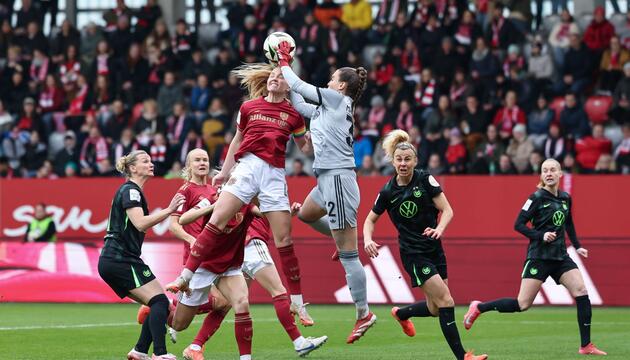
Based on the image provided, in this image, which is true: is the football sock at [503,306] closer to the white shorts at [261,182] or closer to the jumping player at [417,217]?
the jumping player at [417,217]

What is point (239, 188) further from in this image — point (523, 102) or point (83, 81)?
point (83, 81)

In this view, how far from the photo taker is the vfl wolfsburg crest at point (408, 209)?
37.9ft

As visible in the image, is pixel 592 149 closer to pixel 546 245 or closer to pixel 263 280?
pixel 546 245

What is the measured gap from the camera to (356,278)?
12312 millimetres

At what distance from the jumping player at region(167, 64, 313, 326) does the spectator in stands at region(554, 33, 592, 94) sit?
12.8m

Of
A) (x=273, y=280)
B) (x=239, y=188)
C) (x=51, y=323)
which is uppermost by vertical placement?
(x=239, y=188)

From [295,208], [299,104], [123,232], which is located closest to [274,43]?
[299,104]

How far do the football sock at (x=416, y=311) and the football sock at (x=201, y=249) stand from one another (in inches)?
99.0

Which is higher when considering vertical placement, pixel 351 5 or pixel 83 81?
pixel 351 5

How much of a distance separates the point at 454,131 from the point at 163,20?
8964 mm

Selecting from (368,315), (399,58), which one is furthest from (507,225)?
(368,315)

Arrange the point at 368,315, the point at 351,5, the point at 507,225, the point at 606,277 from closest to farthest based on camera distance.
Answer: the point at 368,315 < the point at 606,277 < the point at 507,225 < the point at 351,5

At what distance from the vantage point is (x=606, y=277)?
783 inches

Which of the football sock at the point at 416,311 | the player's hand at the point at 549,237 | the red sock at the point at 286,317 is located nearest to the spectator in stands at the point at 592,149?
the player's hand at the point at 549,237
